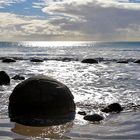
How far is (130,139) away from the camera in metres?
10.6

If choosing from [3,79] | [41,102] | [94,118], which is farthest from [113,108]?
[3,79]

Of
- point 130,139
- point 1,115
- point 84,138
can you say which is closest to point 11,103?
point 1,115

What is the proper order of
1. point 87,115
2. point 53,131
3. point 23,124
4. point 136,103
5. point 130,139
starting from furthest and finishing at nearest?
point 136,103 < point 87,115 < point 23,124 < point 53,131 < point 130,139

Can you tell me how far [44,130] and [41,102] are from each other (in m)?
1.61

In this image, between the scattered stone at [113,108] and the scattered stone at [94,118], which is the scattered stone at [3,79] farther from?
the scattered stone at [94,118]

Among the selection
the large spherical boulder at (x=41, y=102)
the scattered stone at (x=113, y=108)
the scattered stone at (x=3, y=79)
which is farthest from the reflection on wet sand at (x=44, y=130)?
the scattered stone at (x=3, y=79)

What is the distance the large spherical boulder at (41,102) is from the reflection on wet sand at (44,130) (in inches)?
31.3

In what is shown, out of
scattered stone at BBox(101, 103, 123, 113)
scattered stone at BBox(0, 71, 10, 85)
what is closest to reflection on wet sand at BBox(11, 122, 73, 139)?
scattered stone at BBox(101, 103, 123, 113)

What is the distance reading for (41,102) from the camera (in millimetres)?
13086

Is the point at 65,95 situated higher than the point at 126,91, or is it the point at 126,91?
the point at 65,95

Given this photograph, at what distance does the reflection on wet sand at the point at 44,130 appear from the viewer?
36.4ft

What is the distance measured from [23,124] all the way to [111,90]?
28.3 feet

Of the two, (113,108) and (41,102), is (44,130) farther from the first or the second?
(113,108)

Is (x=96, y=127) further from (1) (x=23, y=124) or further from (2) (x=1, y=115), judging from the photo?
(2) (x=1, y=115)
